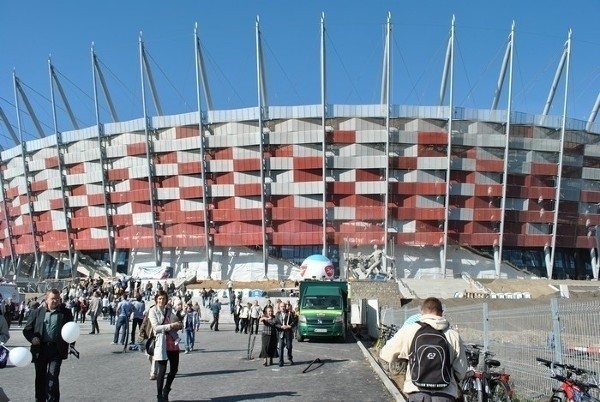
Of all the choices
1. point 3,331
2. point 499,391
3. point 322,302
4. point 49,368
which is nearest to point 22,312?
point 322,302

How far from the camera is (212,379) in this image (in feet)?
40.5

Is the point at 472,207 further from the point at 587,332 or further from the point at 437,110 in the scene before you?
the point at 587,332

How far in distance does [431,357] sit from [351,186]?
6593 cm

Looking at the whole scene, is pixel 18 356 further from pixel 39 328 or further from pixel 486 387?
pixel 486 387

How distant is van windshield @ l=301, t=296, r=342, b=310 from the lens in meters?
25.9

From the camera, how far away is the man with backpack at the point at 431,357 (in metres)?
4.78

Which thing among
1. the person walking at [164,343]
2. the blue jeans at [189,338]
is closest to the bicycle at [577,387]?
the person walking at [164,343]

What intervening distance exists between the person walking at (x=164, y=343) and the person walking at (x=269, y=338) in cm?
610

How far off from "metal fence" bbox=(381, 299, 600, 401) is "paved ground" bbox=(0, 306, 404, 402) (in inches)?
87.1

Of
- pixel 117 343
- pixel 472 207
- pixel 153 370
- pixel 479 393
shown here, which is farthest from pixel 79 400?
pixel 472 207

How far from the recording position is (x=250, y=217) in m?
71.2

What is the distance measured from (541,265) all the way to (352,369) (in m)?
68.1

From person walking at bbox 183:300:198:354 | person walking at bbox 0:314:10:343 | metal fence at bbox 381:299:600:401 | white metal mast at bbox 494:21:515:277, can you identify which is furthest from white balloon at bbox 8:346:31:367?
white metal mast at bbox 494:21:515:277

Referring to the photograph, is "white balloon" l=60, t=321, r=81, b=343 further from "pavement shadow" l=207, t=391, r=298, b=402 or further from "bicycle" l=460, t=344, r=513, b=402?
"bicycle" l=460, t=344, r=513, b=402
